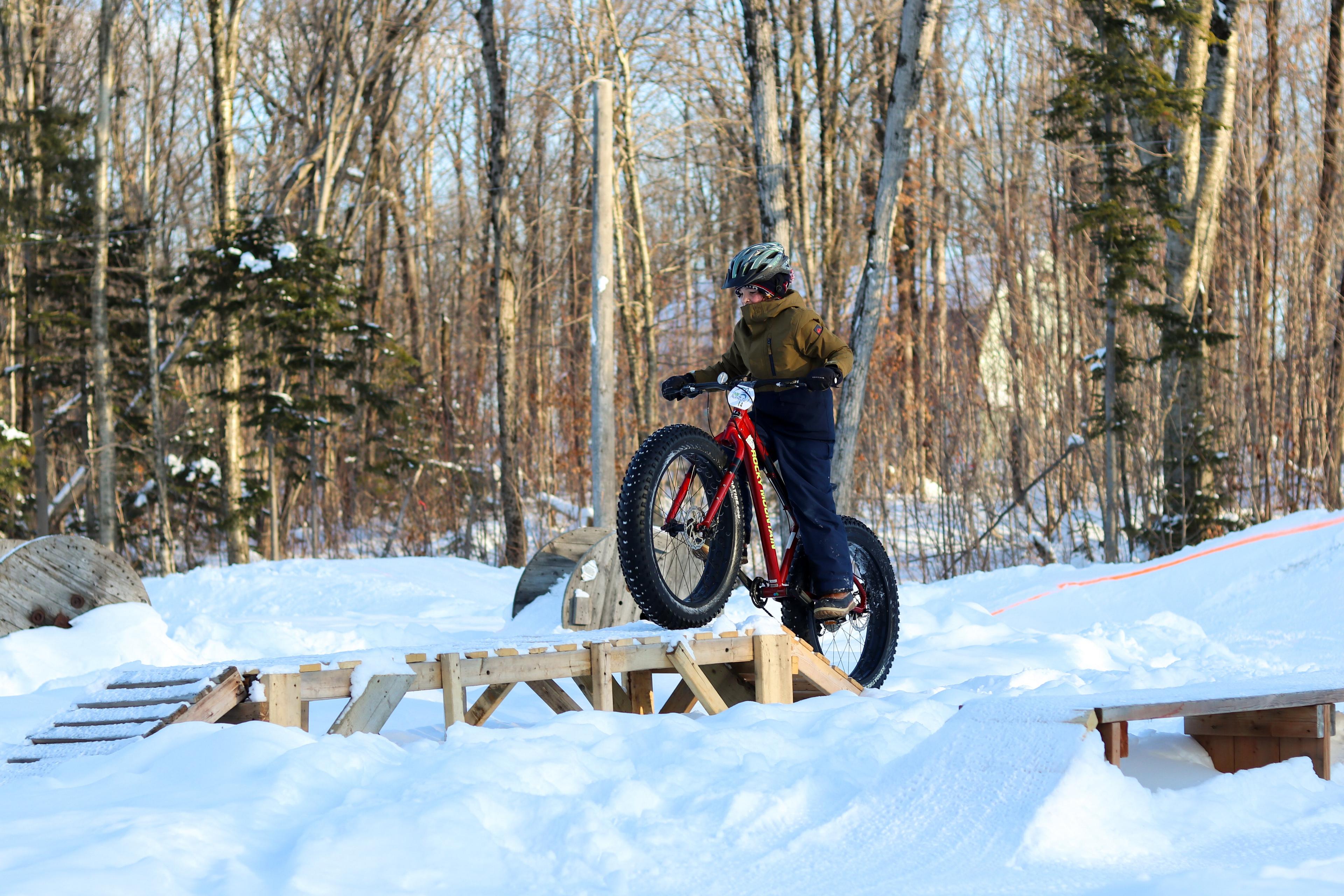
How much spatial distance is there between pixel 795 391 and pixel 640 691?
1.77 meters

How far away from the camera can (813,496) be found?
202 inches

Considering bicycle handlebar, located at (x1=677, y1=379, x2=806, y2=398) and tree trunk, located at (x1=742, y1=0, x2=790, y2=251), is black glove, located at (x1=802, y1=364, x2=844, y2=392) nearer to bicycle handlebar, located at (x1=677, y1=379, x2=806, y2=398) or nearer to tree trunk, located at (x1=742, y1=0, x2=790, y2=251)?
bicycle handlebar, located at (x1=677, y1=379, x2=806, y2=398)

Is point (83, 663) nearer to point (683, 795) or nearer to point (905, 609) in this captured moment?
point (683, 795)

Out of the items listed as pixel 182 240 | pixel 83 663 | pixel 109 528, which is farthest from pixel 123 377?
pixel 83 663

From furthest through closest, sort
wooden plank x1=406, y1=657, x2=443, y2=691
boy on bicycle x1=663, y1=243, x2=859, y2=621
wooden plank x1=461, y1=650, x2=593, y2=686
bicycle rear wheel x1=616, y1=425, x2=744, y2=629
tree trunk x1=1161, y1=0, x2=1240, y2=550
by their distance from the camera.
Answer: tree trunk x1=1161, y1=0, x2=1240, y2=550 < boy on bicycle x1=663, y1=243, x2=859, y2=621 < bicycle rear wheel x1=616, y1=425, x2=744, y2=629 < wooden plank x1=461, y1=650, x2=593, y2=686 < wooden plank x1=406, y1=657, x2=443, y2=691

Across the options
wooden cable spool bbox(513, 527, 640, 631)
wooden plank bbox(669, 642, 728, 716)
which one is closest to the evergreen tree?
wooden cable spool bbox(513, 527, 640, 631)

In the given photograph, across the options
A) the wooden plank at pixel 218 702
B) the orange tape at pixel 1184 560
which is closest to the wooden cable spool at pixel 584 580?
the orange tape at pixel 1184 560

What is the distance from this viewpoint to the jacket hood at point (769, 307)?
5.06 meters

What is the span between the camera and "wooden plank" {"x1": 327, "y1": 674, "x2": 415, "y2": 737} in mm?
4094

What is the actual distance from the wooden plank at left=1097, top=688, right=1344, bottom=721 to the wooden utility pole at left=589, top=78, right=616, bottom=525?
884 centimetres

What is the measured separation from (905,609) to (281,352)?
35.1ft

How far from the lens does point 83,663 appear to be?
7.12 metres

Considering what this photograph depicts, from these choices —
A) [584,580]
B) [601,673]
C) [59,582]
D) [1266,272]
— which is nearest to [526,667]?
[601,673]

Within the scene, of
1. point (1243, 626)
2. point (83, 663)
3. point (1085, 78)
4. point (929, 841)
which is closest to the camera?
point (929, 841)
